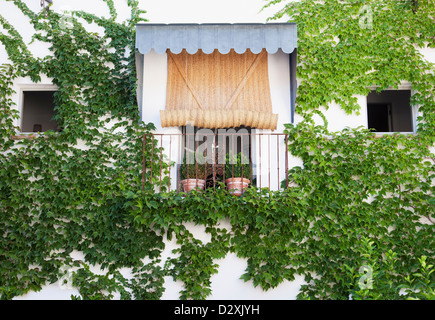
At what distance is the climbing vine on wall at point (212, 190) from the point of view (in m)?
7.07

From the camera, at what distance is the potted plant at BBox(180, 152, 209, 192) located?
7.23 metres

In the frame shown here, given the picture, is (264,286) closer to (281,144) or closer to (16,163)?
(281,144)

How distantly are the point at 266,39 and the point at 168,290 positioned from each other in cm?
398

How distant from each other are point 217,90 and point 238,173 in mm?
1357

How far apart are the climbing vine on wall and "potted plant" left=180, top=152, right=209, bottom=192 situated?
0.89ft

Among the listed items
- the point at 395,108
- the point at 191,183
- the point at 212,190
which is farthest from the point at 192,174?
the point at 395,108

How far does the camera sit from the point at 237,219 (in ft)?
23.4

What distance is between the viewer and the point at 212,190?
7047mm

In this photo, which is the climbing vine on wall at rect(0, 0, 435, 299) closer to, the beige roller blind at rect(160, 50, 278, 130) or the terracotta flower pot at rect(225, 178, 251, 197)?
the terracotta flower pot at rect(225, 178, 251, 197)

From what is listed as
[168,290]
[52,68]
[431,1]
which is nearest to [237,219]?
[168,290]

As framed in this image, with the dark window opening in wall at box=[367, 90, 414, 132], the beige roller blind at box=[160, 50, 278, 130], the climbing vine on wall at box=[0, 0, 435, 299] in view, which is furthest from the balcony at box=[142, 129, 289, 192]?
the dark window opening in wall at box=[367, 90, 414, 132]

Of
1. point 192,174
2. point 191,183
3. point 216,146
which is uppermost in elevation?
point 216,146

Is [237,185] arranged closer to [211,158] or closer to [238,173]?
[238,173]

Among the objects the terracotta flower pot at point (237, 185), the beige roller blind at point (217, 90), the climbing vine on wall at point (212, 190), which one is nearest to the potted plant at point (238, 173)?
the terracotta flower pot at point (237, 185)
